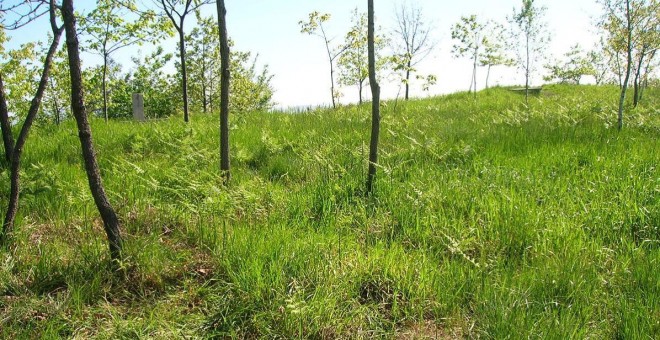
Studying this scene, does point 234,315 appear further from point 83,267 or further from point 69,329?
point 83,267

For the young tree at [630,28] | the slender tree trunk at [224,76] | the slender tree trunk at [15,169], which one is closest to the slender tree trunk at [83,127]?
the slender tree trunk at [15,169]

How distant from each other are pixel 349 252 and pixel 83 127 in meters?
2.19

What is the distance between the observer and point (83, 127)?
279 centimetres

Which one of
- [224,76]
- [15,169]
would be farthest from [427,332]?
[224,76]

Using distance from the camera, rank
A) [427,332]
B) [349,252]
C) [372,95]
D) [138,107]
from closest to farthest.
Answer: [427,332] → [349,252] → [372,95] → [138,107]

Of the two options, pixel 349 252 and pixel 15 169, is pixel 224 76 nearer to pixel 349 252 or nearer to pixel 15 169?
pixel 15 169

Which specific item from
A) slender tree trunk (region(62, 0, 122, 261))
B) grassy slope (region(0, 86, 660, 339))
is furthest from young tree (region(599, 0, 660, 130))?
slender tree trunk (region(62, 0, 122, 261))

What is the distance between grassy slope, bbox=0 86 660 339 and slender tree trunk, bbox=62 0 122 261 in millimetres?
181

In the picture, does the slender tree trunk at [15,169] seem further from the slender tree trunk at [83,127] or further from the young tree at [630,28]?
the young tree at [630,28]

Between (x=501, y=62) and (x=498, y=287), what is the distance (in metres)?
20.8

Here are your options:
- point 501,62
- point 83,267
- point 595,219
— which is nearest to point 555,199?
point 595,219

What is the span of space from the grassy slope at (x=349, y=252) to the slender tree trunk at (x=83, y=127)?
0.59ft

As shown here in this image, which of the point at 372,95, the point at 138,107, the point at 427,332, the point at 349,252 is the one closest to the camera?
the point at 427,332

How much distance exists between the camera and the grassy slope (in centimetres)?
258
